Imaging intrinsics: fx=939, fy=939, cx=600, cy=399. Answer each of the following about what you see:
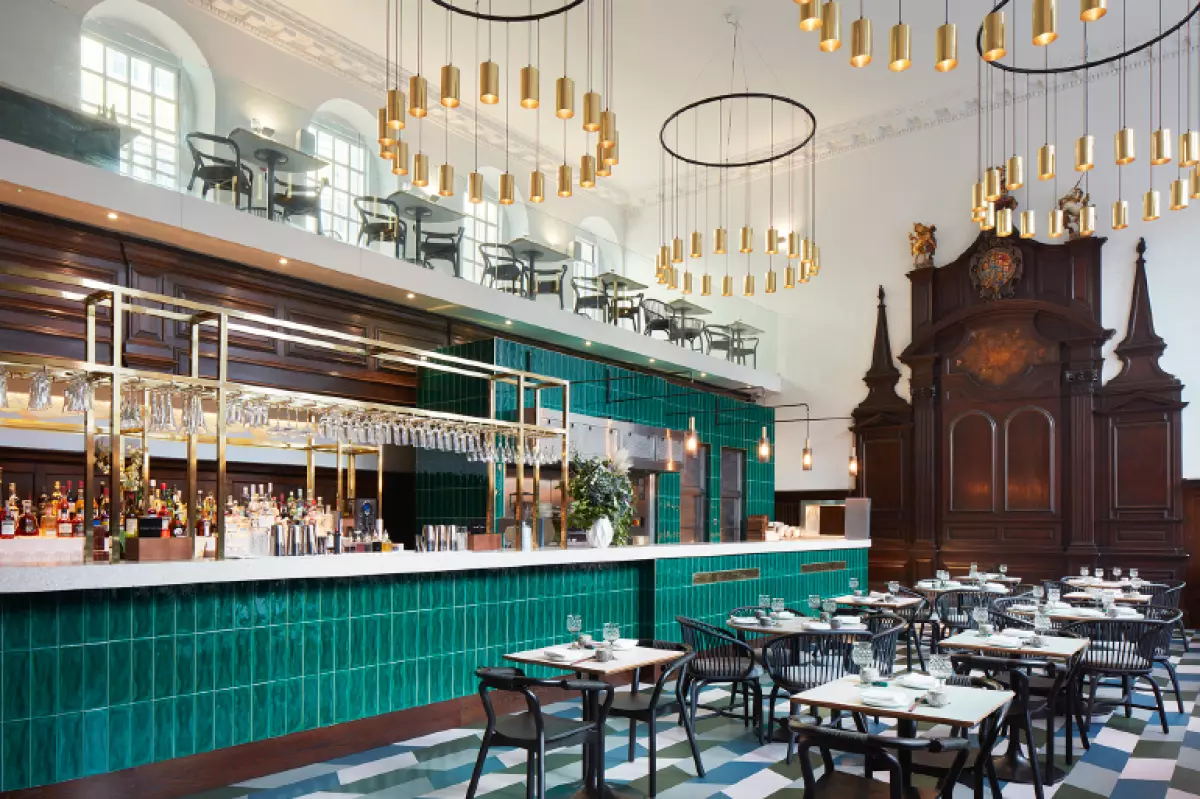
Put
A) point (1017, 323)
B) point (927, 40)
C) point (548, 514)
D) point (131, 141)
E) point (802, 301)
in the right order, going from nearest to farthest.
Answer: point (131, 141), point (548, 514), point (927, 40), point (1017, 323), point (802, 301)

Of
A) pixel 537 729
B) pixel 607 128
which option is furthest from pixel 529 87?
Result: pixel 537 729

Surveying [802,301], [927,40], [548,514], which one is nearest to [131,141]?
[548,514]

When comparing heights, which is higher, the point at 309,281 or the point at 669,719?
the point at 309,281

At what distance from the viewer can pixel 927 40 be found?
1255 cm

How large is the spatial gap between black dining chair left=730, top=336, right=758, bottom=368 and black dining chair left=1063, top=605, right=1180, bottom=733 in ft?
28.6

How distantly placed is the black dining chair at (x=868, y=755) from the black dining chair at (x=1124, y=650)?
336 cm

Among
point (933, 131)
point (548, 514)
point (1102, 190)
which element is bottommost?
point (548, 514)

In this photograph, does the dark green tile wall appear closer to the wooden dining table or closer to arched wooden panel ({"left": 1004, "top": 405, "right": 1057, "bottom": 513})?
the wooden dining table

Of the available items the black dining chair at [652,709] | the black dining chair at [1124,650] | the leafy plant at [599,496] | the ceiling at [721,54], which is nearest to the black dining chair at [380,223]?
the ceiling at [721,54]

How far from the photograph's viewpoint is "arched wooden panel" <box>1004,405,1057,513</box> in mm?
13375

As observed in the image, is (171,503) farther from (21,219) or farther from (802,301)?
(802,301)

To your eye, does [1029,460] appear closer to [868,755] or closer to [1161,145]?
[1161,145]

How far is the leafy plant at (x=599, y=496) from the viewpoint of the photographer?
8.97 meters

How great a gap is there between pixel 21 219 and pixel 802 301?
11.8 m
